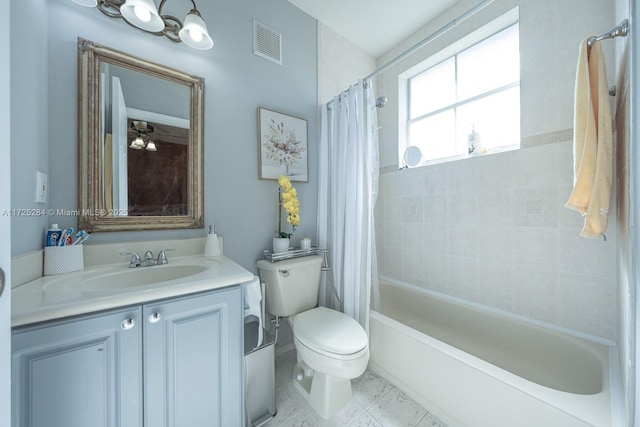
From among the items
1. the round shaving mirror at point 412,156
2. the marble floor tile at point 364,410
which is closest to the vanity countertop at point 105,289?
the marble floor tile at point 364,410

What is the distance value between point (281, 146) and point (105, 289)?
4.22 feet

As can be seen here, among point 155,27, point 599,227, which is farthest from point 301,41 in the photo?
point 599,227

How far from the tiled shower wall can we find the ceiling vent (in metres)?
1.43

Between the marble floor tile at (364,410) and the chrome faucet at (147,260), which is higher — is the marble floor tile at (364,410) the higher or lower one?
the lower one

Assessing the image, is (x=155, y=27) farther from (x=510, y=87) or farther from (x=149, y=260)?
(x=510, y=87)

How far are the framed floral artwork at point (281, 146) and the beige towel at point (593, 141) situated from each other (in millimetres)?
1502

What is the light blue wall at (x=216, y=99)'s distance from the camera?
37.2 inches

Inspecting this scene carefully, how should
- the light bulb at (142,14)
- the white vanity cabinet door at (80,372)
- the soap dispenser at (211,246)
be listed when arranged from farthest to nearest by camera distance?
the soap dispenser at (211,246) < the light bulb at (142,14) < the white vanity cabinet door at (80,372)

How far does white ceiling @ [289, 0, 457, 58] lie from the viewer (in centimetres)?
181

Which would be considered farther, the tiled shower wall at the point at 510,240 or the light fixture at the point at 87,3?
the tiled shower wall at the point at 510,240

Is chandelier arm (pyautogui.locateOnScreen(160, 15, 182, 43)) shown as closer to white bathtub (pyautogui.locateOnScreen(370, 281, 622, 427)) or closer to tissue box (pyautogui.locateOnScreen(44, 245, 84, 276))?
tissue box (pyautogui.locateOnScreen(44, 245, 84, 276))

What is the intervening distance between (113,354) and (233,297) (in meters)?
0.39

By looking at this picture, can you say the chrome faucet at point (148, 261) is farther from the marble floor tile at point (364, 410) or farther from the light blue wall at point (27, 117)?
the marble floor tile at point (364, 410)

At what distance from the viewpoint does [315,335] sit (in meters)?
1.28
